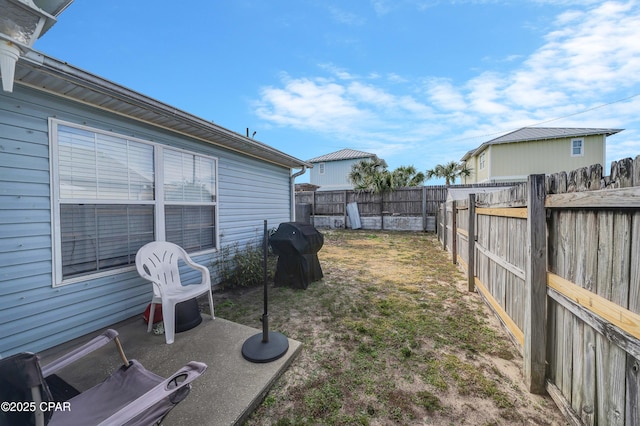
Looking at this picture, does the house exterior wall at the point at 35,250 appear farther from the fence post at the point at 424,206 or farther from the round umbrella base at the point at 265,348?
the fence post at the point at 424,206

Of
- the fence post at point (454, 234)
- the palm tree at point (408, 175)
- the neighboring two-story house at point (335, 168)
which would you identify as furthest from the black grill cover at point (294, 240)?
the neighboring two-story house at point (335, 168)

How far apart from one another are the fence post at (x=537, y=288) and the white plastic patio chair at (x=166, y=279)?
3071mm

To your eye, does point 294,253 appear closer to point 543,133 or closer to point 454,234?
point 454,234

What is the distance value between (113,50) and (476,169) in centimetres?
2206

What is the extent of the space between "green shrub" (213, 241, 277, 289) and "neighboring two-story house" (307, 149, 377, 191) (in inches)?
660

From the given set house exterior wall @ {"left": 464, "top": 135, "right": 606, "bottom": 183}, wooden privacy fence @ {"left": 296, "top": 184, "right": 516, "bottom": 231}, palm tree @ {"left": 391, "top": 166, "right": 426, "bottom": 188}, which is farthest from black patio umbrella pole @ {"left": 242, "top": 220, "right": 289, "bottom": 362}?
house exterior wall @ {"left": 464, "top": 135, "right": 606, "bottom": 183}

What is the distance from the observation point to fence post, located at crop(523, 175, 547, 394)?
1.84 meters

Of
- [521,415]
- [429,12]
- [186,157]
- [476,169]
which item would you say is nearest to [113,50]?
[186,157]

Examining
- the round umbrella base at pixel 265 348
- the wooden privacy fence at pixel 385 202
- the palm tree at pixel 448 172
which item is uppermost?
the palm tree at pixel 448 172

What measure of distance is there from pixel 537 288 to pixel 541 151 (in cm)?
1906

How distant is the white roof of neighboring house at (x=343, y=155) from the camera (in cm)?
2086

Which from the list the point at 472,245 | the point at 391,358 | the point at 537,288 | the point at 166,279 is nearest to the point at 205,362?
the point at 166,279

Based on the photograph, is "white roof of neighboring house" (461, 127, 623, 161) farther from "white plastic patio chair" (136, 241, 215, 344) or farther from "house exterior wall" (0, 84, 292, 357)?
"house exterior wall" (0, 84, 292, 357)

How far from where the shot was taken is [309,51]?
8328 millimetres
